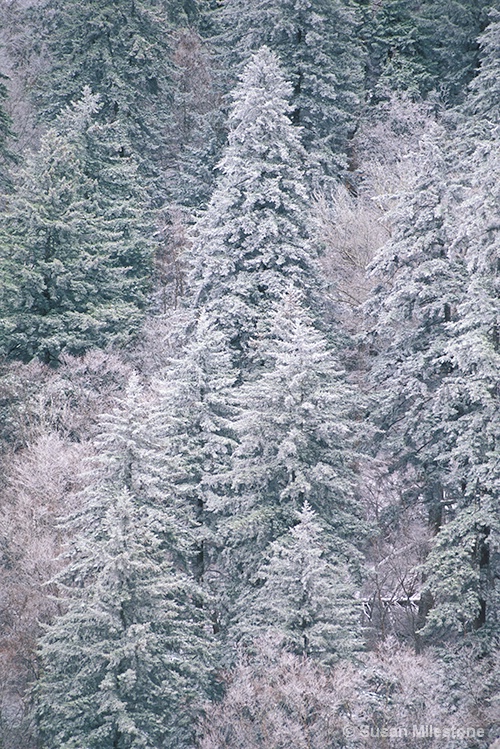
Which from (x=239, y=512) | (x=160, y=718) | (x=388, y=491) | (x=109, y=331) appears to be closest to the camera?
(x=160, y=718)

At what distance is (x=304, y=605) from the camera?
19734 millimetres

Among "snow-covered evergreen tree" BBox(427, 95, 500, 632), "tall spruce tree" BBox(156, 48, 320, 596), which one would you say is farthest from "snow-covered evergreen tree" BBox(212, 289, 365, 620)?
"snow-covered evergreen tree" BBox(427, 95, 500, 632)

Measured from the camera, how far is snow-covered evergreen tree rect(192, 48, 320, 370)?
26.6 m

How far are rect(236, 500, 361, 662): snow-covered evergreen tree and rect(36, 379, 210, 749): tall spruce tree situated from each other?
6.24ft

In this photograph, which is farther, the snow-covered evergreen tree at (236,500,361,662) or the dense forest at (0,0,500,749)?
the dense forest at (0,0,500,749)

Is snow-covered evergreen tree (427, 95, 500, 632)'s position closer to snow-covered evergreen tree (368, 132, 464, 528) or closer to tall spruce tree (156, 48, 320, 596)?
snow-covered evergreen tree (368, 132, 464, 528)

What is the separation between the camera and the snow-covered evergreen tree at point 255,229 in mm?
26641

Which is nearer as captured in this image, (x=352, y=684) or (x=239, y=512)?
(x=352, y=684)

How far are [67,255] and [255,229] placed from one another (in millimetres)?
8523

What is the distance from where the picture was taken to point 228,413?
24438mm

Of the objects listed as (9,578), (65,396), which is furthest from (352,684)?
(65,396)

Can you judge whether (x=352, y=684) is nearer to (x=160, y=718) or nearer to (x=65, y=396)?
(x=160, y=718)

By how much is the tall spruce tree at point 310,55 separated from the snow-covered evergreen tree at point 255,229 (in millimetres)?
7603

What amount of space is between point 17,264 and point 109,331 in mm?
4124
